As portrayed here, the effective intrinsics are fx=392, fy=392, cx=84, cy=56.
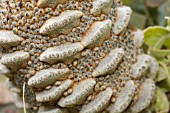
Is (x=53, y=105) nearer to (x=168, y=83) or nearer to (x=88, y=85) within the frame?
(x=88, y=85)

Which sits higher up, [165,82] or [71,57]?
[71,57]

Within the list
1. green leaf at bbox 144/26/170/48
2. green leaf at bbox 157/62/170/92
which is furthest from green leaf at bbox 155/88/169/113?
green leaf at bbox 144/26/170/48

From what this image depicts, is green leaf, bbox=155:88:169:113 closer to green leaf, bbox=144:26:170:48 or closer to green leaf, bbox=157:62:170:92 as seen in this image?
green leaf, bbox=157:62:170:92

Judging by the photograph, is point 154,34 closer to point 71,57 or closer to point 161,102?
point 161,102

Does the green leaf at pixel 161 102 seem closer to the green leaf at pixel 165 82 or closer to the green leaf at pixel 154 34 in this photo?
the green leaf at pixel 165 82

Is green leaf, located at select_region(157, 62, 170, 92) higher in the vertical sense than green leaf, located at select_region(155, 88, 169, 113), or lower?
higher

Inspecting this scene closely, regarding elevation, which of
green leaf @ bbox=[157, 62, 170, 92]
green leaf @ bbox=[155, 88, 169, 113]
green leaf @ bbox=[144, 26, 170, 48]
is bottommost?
green leaf @ bbox=[155, 88, 169, 113]

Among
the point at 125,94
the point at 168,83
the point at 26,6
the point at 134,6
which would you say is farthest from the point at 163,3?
the point at 26,6

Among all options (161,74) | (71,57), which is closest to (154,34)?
(161,74)
